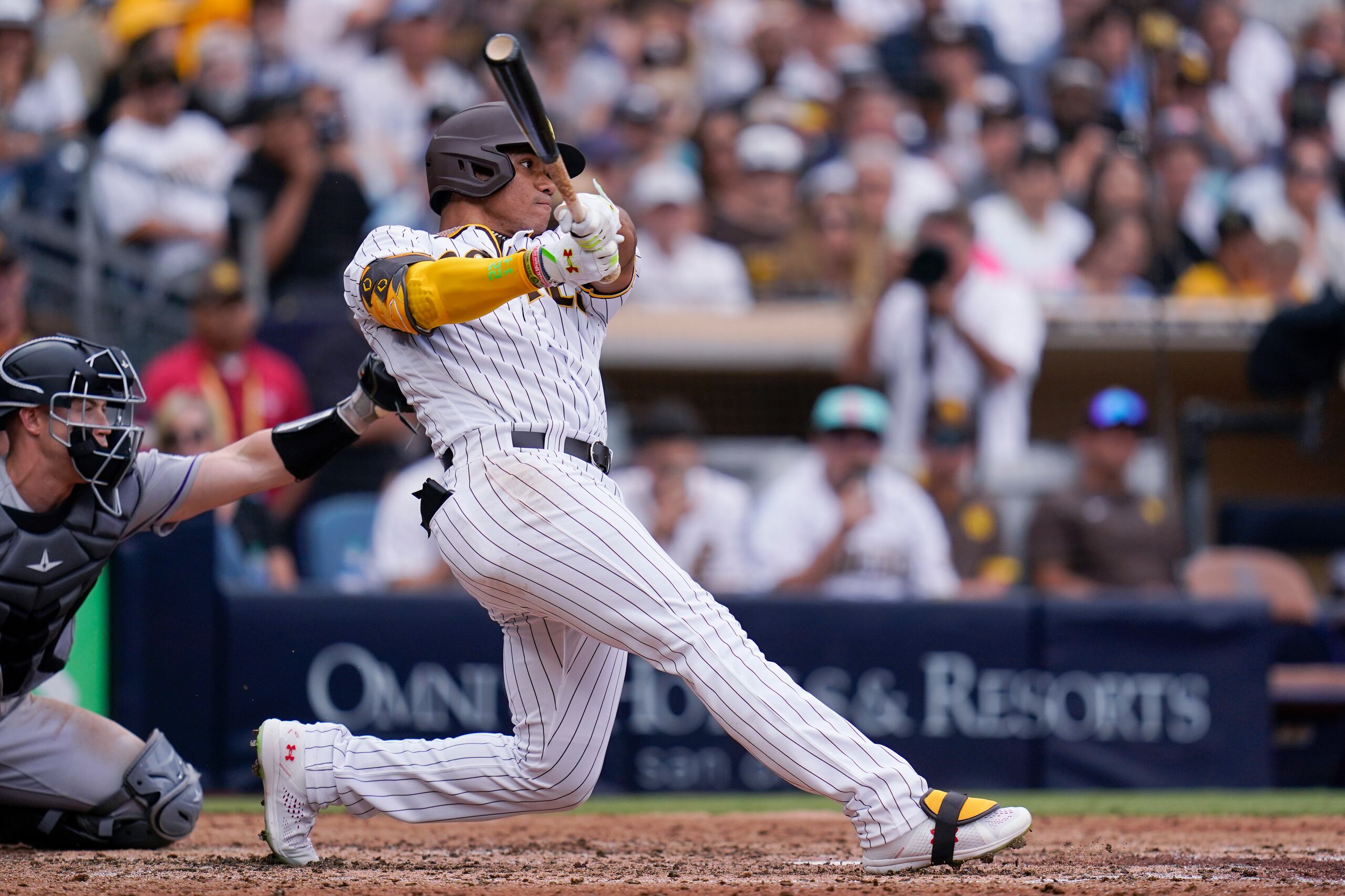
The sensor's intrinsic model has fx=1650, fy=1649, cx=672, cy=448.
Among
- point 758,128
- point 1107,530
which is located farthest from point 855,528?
point 758,128

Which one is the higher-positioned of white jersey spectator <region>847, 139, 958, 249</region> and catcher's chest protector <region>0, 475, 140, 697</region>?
white jersey spectator <region>847, 139, 958, 249</region>

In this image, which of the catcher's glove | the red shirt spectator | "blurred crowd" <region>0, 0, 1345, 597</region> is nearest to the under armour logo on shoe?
the catcher's glove

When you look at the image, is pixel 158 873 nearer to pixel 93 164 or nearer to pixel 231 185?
pixel 93 164

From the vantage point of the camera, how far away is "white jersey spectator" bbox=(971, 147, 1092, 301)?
30.4 ft

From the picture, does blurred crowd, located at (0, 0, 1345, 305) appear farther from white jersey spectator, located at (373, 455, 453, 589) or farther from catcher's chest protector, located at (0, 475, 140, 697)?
catcher's chest protector, located at (0, 475, 140, 697)

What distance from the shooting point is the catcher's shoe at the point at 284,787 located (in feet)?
12.9

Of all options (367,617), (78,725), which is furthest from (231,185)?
(78,725)

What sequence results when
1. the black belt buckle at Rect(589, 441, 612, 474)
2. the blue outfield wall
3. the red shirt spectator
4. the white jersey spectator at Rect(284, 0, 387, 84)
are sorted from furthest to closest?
the white jersey spectator at Rect(284, 0, 387, 84)
the red shirt spectator
the blue outfield wall
the black belt buckle at Rect(589, 441, 612, 474)

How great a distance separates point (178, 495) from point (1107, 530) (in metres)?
4.65

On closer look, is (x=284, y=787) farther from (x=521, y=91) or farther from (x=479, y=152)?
(x=521, y=91)

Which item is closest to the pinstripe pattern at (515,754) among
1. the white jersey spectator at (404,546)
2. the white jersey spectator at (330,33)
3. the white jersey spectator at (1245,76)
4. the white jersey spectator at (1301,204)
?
the white jersey spectator at (404,546)

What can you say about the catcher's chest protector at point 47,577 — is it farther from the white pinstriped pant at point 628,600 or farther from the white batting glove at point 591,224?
the white batting glove at point 591,224

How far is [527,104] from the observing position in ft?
10.7

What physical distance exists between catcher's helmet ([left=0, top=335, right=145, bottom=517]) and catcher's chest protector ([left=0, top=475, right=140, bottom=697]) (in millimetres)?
55
